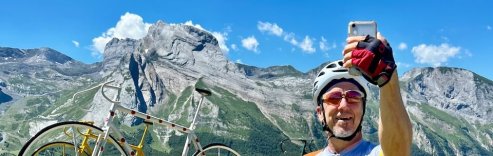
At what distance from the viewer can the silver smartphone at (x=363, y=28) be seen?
2.27 meters

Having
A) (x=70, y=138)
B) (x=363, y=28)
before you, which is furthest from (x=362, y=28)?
(x=70, y=138)

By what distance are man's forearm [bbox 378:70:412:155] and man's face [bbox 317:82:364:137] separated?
87 cm

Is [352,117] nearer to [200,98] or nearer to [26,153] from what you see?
[26,153]

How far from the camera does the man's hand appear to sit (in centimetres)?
214

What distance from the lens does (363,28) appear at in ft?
7.50

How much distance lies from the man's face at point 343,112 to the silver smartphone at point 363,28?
1.07m

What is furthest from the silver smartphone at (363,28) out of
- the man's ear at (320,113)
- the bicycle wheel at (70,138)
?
the bicycle wheel at (70,138)

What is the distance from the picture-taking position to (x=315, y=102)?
3.80 meters

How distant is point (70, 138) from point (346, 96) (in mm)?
3769

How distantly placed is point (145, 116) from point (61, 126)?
138 cm

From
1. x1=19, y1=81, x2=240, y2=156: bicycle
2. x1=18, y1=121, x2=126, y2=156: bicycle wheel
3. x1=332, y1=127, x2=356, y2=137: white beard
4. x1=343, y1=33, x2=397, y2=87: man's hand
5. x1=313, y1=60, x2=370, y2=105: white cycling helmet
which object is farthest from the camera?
x1=19, y1=81, x2=240, y2=156: bicycle

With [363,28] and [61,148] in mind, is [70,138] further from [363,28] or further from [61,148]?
[363,28]

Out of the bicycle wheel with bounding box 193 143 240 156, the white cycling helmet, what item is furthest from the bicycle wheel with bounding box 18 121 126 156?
the white cycling helmet

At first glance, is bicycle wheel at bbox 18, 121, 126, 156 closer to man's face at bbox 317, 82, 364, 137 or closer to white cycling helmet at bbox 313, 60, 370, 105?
white cycling helmet at bbox 313, 60, 370, 105
